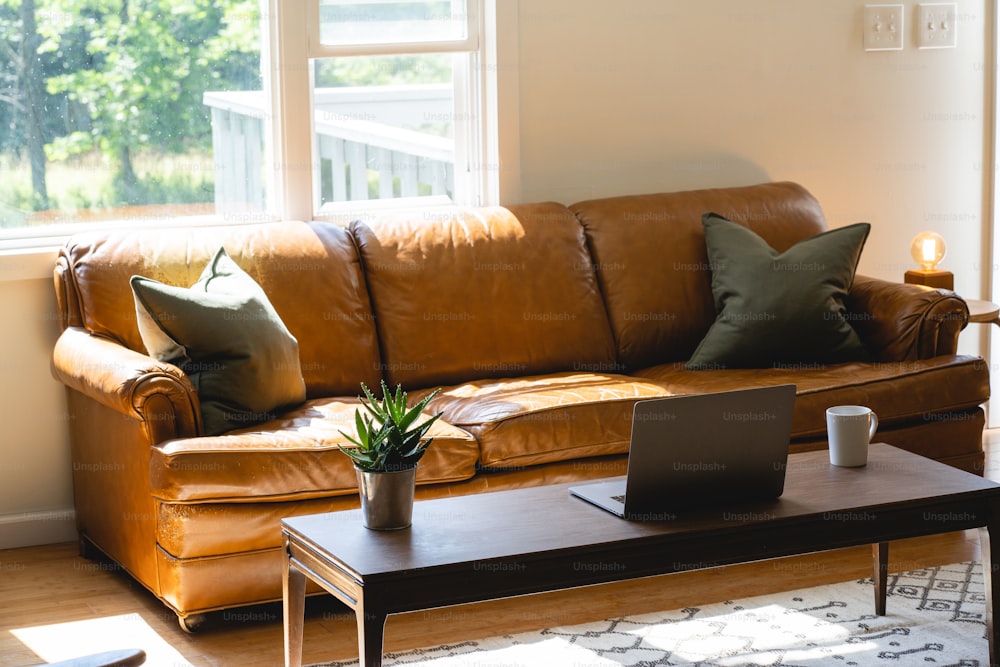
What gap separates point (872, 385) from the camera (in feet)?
11.7

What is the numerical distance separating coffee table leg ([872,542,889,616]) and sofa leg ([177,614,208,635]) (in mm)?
1611

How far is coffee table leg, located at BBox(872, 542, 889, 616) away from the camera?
118 inches

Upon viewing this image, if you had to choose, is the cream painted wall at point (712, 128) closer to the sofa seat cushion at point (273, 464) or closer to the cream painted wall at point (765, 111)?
the cream painted wall at point (765, 111)

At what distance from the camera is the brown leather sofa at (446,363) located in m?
2.98

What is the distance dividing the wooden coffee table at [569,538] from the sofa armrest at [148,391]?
0.73m

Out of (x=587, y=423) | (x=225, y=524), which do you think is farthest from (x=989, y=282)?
(x=225, y=524)

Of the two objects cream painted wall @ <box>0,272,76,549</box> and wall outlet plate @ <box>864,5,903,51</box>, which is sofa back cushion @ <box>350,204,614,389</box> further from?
wall outlet plate @ <box>864,5,903,51</box>

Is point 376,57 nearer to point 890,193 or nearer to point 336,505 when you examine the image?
point 336,505

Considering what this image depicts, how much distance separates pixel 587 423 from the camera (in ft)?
10.8

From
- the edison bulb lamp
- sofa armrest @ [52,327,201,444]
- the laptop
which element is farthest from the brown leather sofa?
the laptop

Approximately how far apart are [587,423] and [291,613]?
111cm

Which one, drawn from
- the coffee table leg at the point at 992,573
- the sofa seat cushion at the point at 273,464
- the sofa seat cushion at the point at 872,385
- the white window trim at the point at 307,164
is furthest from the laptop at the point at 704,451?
the white window trim at the point at 307,164

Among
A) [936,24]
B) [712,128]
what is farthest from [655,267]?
[936,24]

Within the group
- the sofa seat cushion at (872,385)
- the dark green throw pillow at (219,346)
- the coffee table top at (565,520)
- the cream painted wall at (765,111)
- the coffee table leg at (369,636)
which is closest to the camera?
the coffee table leg at (369,636)
